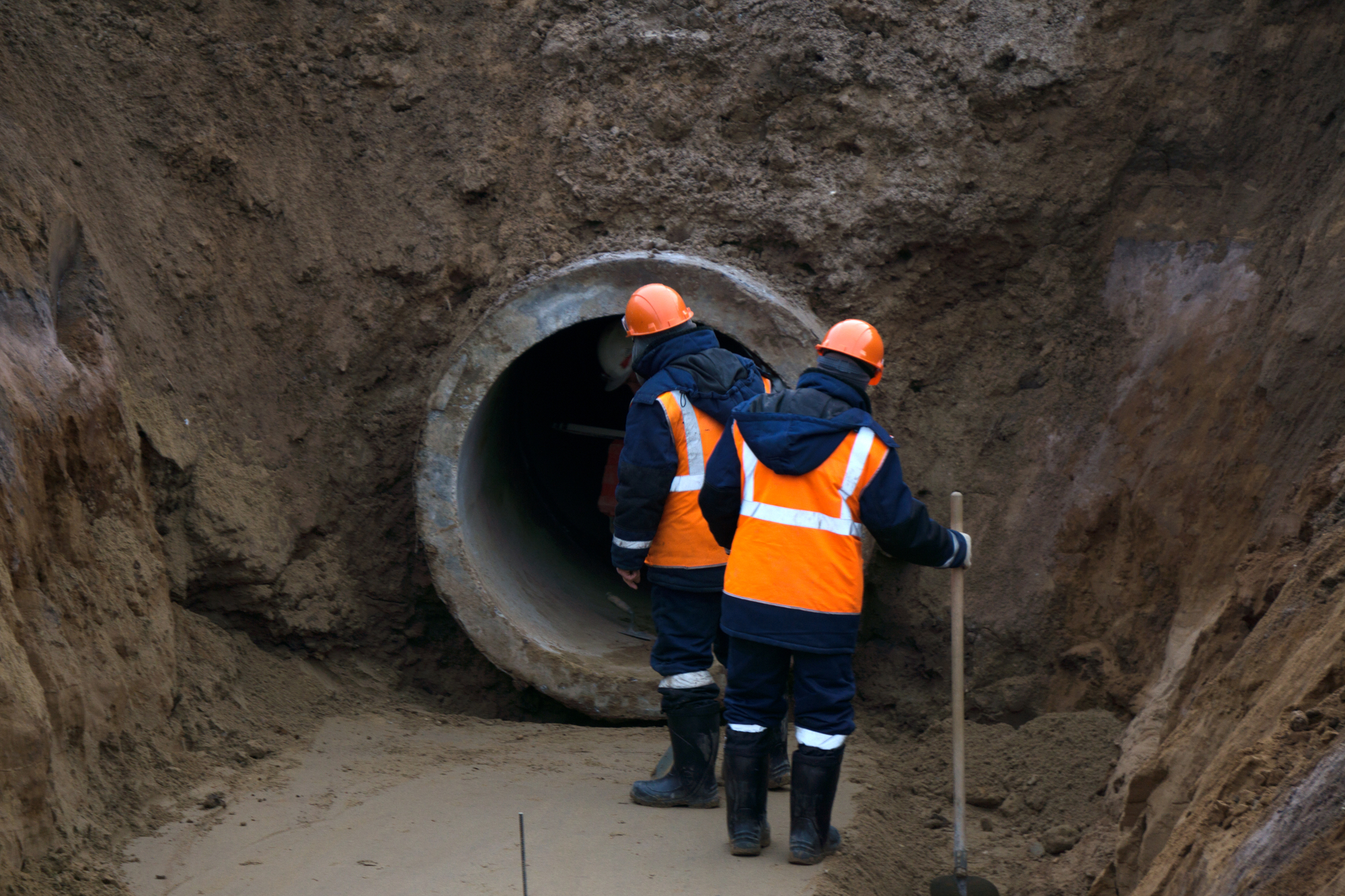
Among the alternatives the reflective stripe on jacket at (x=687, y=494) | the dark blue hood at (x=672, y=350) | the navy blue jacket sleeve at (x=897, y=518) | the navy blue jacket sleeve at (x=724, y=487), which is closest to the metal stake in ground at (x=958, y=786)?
the navy blue jacket sleeve at (x=897, y=518)

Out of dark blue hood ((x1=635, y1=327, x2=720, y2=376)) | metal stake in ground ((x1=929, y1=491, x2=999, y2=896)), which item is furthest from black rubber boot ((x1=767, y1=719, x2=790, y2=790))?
dark blue hood ((x1=635, y1=327, x2=720, y2=376))

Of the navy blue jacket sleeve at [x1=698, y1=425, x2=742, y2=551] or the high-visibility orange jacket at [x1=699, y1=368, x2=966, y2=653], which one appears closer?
the high-visibility orange jacket at [x1=699, y1=368, x2=966, y2=653]

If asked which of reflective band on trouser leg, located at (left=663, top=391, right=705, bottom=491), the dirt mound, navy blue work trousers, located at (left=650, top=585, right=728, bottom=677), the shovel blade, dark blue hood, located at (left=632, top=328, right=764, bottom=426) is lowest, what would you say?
the shovel blade

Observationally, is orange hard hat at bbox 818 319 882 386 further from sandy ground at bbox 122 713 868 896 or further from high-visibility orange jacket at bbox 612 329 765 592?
sandy ground at bbox 122 713 868 896

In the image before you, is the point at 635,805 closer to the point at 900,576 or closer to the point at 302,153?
the point at 900,576

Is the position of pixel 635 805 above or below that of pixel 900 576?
below

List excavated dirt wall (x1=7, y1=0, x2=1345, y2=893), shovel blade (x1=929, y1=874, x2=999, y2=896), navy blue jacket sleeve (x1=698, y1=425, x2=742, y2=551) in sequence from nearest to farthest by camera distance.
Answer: shovel blade (x1=929, y1=874, x2=999, y2=896) < navy blue jacket sleeve (x1=698, y1=425, x2=742, y2=551) < excavated dirt wall (x1=7, y1=0, x2=1345, y2=893)

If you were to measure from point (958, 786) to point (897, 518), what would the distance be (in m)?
0.82

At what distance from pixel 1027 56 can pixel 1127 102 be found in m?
0.47

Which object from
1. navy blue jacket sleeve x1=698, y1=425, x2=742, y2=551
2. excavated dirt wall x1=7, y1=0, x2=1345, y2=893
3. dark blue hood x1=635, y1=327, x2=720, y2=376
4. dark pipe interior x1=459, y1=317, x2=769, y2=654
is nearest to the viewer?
navy blue jacket sleeve x1=698, y1=425, x2=742, y2=551

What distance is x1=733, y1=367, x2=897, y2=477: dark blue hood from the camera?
346cm

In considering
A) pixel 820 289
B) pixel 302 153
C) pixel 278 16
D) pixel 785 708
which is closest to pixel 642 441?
pixel 785 708

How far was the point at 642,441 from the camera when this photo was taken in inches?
157

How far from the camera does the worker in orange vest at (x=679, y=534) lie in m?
4.00
